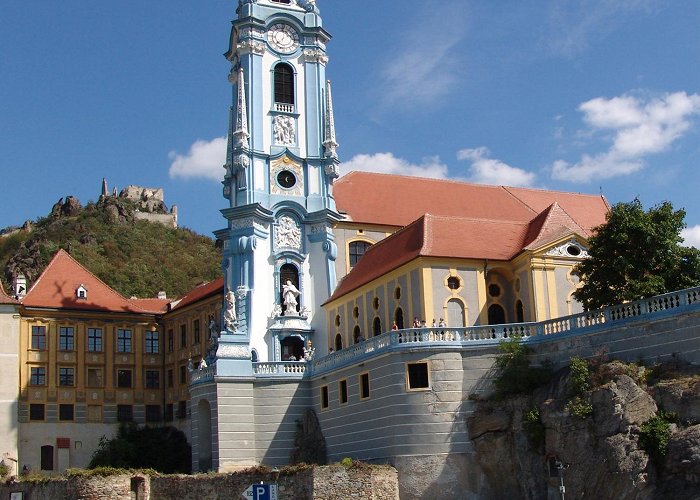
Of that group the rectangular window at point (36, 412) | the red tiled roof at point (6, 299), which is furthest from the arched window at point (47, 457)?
the red tiled roof at point (6, 299)

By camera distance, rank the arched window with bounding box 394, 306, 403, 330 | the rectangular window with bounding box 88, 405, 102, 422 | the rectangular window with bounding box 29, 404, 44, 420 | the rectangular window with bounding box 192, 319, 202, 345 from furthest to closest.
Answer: the rectangular window with bounding box 192, 319, 202, 345 < the rectangular window with bounding box 88, 405, 102, 422 < the rectangular window with bounding box 29, 404, 44, 420 < the arched window with bounding box 394, 306, 403, 330

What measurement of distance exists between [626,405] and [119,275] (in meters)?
80.3

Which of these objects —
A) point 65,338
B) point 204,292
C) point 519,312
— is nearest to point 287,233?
point 204,292

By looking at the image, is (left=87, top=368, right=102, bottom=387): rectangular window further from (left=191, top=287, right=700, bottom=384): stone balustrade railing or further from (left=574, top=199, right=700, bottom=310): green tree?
(left=574, top=199, right=700, bottom=310): green tree

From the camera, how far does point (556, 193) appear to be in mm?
65438

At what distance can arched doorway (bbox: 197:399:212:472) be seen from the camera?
5194 centimetres

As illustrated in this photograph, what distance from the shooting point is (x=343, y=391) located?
4834 centimetres

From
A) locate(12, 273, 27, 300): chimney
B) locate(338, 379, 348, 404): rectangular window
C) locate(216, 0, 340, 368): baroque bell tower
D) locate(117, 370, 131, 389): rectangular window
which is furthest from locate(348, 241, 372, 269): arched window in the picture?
locate(12, 273, 27, 300): chimney

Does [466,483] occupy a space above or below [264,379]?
below

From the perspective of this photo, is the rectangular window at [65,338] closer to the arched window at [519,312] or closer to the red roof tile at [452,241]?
the red roof tile at [452,241]

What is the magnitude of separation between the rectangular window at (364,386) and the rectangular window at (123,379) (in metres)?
23.9

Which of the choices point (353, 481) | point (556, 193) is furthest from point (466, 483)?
point (556, 193)

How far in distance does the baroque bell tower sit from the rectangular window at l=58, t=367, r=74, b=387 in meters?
13.1

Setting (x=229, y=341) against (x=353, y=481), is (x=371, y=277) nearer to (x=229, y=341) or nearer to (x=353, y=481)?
(x=229, y=341)
